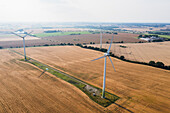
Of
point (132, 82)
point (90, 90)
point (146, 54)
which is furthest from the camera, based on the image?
point (146, 54)

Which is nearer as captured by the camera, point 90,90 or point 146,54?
point 90,90

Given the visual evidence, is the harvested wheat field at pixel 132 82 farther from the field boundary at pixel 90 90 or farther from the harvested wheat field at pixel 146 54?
the harvested wheat field at pixel 146 54

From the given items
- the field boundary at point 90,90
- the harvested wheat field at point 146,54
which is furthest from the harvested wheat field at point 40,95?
the harvested wheat field at point 146,54

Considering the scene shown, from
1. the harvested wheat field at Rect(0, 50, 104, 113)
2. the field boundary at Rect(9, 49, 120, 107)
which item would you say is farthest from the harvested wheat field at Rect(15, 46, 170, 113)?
the harvested wheat field at Rect(0, 50, 104, 113)

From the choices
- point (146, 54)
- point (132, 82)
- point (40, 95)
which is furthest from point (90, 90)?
point (146, 54)

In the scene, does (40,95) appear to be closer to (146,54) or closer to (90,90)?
(90,90)

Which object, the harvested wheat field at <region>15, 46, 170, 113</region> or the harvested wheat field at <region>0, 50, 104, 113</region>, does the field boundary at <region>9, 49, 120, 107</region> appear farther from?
the harvested wheat field at <region>15, 46, 170, 113</region>

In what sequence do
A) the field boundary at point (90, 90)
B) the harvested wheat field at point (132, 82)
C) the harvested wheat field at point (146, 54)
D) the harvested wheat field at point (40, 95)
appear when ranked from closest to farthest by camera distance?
the harvested wheat field at point (40, 95) < the harvested wheat field at point (132, 82) < the field boundary at point (90, 90) < the harvested wheat field at point (146, 54)

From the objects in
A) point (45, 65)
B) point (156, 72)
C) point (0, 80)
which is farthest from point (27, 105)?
point (156, 72)
